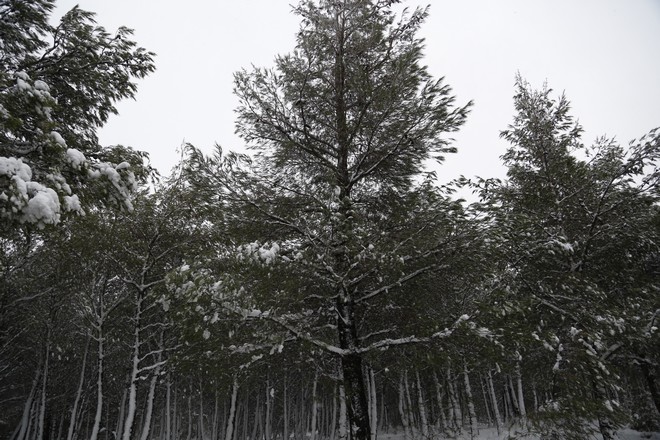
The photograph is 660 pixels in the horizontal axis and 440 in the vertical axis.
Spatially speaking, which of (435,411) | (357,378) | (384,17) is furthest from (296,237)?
(435,411)

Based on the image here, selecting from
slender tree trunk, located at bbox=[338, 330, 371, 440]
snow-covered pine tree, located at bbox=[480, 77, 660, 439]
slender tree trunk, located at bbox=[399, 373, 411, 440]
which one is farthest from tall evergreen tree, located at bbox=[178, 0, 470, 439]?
slender tree trunk, located at bbox=[399, 373, 411, 440]

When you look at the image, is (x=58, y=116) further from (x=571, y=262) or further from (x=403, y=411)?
(x=403, y=411)

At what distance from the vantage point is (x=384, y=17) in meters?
8.01

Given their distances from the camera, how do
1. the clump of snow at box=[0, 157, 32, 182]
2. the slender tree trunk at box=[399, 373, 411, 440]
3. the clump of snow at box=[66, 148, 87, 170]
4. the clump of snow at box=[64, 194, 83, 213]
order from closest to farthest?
the clump of snow at box=[0, 157, 32, 182], the clump of snow at box=[64, 194, 83, 213], the clump of snow at box=[66, 148, 87, 170], the slender tree trunk at box=[399, 373, 411, 440]

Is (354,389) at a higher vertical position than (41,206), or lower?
lower

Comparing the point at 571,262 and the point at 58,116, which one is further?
the point at 571,262

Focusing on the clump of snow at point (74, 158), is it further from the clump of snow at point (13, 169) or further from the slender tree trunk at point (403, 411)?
the slender tree trunk at point (403, 411)

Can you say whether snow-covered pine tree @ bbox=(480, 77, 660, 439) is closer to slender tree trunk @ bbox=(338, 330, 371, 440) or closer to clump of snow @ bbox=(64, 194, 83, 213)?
slender tree trunk @ bbox=(338, 330, 371, 440)

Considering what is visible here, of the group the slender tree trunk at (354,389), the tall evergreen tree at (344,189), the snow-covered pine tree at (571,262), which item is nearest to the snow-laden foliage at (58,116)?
the tall evergreen tree at (344,189)

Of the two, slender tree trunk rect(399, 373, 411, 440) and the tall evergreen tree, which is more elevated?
the tall evergreen tree

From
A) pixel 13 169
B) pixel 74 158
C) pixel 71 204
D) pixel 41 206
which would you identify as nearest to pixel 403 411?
pixel 71 204

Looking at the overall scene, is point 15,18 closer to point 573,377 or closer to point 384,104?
point 384,104

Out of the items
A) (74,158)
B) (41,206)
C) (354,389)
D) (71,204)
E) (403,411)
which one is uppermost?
(74,158)

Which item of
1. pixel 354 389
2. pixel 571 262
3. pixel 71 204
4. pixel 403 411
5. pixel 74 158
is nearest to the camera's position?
pixel 71 204
